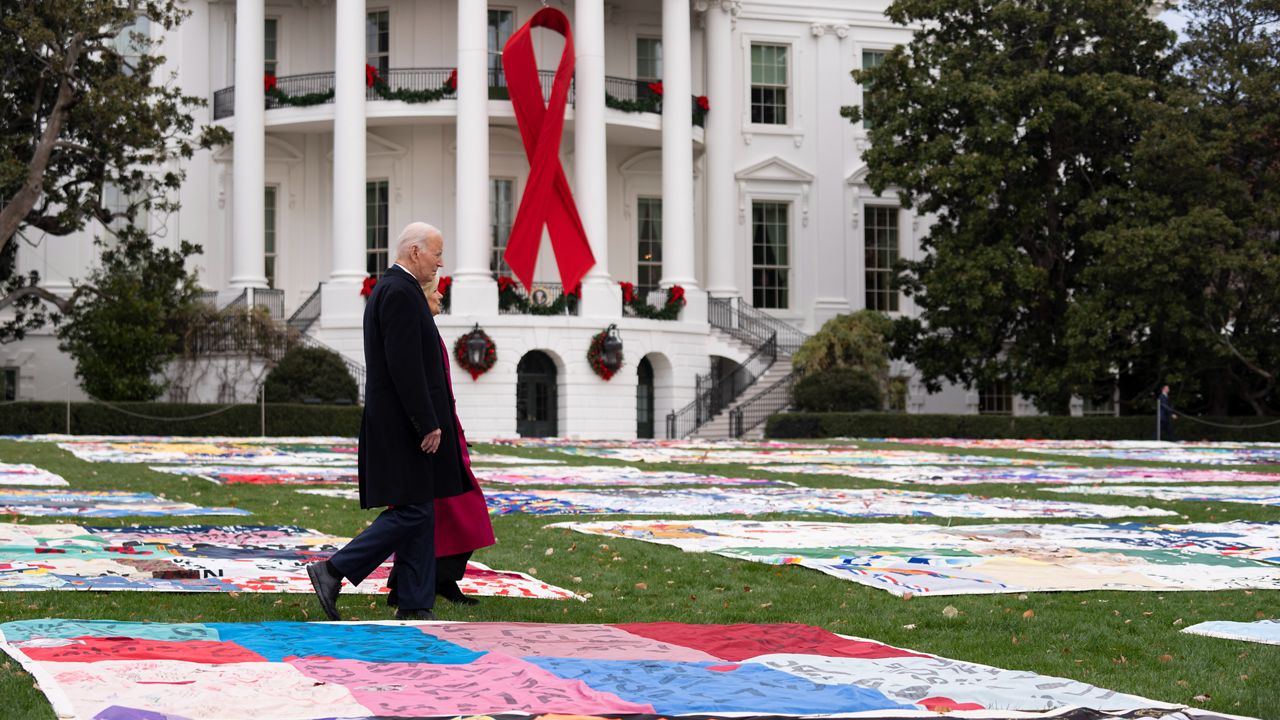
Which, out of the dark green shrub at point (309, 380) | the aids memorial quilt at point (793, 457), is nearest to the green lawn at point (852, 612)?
the aids memorial quilt at point (793, 457)

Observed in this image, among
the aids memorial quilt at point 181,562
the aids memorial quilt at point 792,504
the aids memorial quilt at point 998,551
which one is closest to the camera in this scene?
the aids memorial quilt at point 181,562

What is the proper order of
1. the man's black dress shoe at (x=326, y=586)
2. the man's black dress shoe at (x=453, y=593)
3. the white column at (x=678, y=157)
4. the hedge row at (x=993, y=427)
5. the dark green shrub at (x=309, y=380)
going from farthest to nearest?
the white column at (x=678, y=157) < the hedge row at (x=993, y=427) < the dark green shrub at (x=309, y=380) < the man's black dress shoe at (x=453, y=593) < the man's black dress shoe at (x=326, y=586)

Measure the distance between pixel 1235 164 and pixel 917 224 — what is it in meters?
10.8

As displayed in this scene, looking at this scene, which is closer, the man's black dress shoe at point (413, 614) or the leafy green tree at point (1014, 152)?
the man's black dress shoe at point (413, 614)

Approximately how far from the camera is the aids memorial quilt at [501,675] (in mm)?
5273

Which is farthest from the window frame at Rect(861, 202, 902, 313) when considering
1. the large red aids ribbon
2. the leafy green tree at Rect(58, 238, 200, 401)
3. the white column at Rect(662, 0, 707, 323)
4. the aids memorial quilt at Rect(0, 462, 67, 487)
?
the aids memorial quilt at Rect(0, 462, 67, 487)

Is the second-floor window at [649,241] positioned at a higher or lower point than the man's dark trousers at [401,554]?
higher

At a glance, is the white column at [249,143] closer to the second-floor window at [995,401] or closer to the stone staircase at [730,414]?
the stone staircase at [730,414]

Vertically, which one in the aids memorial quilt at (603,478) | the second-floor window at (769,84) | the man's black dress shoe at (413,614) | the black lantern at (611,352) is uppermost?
the second-floor window at (769,84)

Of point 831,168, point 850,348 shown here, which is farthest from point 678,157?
point 831,168

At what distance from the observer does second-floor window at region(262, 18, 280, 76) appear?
4103 cm

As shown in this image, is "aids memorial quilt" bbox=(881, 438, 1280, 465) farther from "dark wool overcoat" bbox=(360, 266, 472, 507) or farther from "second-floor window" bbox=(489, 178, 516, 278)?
"dark wool overcoat" bbox=(360, 266, 472, 507)

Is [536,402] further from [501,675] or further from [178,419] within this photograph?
[501,675]

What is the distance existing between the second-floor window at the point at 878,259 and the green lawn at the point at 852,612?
1354 inches
